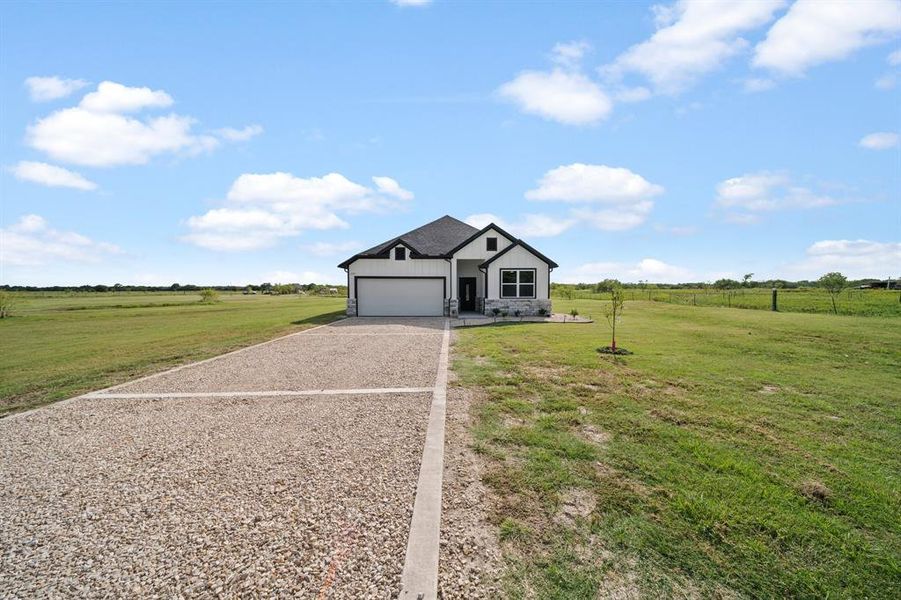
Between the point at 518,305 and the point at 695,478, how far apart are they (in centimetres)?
1702

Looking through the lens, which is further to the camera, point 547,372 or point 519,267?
point 519,267

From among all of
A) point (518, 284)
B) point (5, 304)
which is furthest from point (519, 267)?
point (5, 304)

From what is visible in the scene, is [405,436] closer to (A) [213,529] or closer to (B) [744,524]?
(A) [213,529]

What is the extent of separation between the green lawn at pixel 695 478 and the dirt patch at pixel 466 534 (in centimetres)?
11

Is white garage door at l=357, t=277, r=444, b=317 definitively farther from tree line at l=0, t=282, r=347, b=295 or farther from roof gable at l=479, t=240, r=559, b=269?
tree line at l=0, t=282, r=347, b=295

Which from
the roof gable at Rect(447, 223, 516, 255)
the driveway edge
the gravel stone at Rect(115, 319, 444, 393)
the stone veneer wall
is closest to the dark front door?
the roof gable at Rect(447, 223, 516, 255)

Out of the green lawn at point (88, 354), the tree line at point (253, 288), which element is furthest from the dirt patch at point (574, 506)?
the tree line at point (253, 288)

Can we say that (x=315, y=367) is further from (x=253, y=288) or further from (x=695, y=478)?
(x=253, y=288)

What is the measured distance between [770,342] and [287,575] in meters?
13.9

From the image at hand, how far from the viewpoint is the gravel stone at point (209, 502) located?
8.63ft

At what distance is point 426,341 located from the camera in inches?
505

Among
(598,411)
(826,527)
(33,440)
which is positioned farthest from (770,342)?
(33,440)

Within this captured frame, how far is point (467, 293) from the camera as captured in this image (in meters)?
25.2

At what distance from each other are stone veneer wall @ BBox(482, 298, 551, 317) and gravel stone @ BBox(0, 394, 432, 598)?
15090 millimetres
